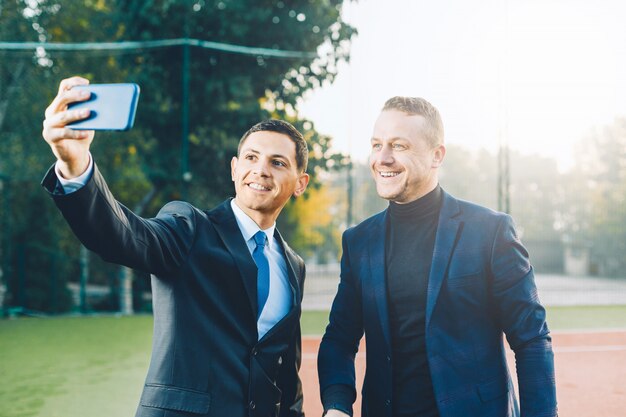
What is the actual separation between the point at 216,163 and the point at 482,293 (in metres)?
10.3

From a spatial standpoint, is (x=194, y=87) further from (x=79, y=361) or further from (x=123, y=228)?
(x=123, y=228)

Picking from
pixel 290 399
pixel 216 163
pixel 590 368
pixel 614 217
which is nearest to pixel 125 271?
pixel 216 163

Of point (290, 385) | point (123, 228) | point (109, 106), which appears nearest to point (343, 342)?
point (290, 385)

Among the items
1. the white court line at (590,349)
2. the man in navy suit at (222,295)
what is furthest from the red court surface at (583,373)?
the man in navy suit at (222,295)

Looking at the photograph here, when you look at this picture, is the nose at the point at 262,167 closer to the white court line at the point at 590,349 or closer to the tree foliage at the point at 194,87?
the white court line at the point at 590,349

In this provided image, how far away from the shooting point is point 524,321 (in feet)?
7.25

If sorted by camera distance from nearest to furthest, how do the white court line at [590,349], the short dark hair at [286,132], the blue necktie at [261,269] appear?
the blue necktie at [261,269] < the short dark hair at [286,132] < the white court line at [590,349]

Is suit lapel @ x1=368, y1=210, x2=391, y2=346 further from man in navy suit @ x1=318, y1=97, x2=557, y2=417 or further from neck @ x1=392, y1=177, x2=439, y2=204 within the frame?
neck @ x1=392, y1=177, x2=439, y2=204

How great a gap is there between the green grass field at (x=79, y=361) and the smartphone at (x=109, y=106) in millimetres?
4819

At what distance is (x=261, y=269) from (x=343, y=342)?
0.48m

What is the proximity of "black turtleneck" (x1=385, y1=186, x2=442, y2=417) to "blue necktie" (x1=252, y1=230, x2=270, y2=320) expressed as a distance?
0.49 metres

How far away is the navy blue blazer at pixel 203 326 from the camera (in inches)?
84.0

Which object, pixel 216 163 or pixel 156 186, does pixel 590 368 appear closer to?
pixel 216 163

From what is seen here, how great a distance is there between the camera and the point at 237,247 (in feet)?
7.66
